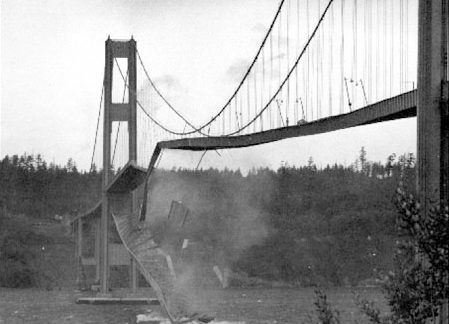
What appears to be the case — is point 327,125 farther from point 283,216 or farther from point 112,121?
point 283,216

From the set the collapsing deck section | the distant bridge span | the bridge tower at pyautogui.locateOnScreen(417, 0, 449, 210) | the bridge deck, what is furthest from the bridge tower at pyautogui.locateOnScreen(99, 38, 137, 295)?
the bridge tower at pyautogui.locateOnScreen(417, 0, 449, 210)

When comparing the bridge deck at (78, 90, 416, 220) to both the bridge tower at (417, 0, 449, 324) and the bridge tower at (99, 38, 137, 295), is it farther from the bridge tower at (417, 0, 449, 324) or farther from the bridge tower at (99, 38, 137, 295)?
the bridge tower at (99, 38, 137, 295)

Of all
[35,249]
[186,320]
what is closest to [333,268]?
[35,249]

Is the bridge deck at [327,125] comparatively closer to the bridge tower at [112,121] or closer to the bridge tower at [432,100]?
the bridge tower at [432,100]

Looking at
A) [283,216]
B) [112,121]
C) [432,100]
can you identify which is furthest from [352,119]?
[283,216]

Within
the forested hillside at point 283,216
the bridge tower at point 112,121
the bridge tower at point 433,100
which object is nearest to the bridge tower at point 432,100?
the bridge tower at point 433,100

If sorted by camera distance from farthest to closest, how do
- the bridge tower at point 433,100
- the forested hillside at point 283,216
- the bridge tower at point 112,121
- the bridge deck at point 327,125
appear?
the forested hillside at point 283,216 < the bridge tower at point 112,121 < the bridge deck at point 327,125 < the bridge tower at point 433,100
